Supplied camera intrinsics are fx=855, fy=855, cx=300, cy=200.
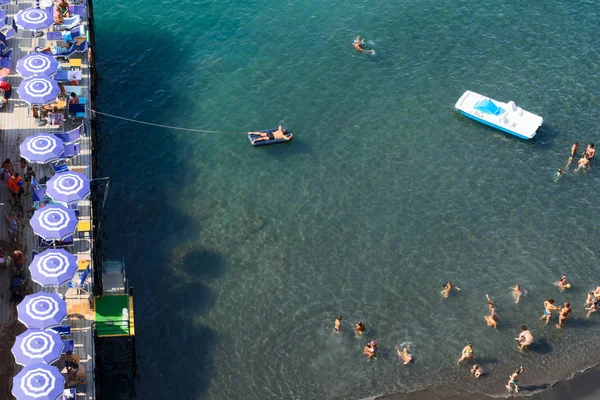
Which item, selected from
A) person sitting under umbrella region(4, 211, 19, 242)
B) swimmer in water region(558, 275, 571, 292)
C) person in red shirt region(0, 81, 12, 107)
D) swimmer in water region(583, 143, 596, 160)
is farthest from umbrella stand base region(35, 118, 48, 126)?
swimmer in water region(583, 143, 596, 160)

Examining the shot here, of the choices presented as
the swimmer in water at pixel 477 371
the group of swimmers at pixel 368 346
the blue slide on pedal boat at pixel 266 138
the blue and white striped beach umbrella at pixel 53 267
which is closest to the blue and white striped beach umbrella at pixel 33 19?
the blue slide on pedal boat at pixel 266 138

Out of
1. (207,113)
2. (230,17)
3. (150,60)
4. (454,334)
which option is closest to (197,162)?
(207,113)

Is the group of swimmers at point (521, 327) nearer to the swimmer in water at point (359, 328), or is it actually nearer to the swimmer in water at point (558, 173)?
the swimmer in water at point (359, 328)

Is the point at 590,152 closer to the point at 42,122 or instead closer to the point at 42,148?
the point at 42,148

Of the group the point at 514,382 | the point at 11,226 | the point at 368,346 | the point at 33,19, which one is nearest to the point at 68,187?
the point at 11,226

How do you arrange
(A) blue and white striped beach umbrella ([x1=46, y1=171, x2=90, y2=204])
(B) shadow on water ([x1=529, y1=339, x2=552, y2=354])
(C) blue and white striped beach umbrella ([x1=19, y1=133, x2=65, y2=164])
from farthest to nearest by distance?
(C) blue and white striped beach umbrella ([x1=19, y1=133, x2=65, y2=164]) → (B) shadow on water ([x1=529, y1=339, x2=552, y2=354]) → (A) blue and white striped beach umbrella ([x1=46, y1=171, x2=90, y2=204])

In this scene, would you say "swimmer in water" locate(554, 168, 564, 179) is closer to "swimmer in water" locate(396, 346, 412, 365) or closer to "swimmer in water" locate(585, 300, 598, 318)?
"swimmer in water" locate(585, 300, 598, 318)
